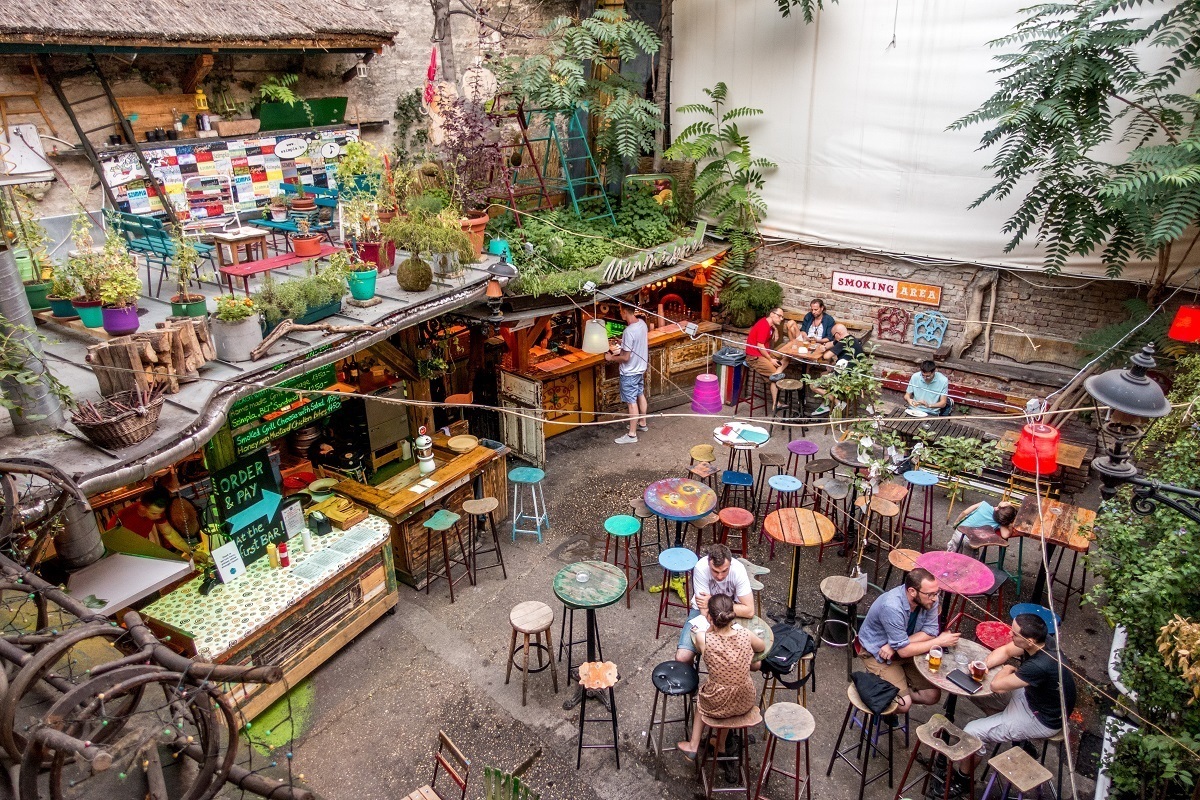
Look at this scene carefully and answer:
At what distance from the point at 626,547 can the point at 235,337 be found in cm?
463

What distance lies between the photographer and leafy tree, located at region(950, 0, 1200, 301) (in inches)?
342

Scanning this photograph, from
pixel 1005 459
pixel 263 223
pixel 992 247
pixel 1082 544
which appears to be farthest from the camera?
pixel 992 247

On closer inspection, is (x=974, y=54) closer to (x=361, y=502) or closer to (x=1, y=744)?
(x=361, y=502)

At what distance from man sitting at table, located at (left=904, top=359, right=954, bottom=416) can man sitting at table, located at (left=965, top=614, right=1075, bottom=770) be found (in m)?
5.11

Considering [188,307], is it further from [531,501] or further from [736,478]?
[736,478]

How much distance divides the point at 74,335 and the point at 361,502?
128 inches

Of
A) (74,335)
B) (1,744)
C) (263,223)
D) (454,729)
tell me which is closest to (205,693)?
(1,744)

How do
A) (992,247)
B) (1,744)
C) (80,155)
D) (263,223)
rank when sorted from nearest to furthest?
(1,744) → (80,155) → (263,223) → (992,247)

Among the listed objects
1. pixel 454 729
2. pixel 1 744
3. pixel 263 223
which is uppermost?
pixel 263 223

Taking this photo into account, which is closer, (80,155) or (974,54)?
(80,155)

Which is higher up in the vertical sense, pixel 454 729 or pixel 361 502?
pixel 361 502

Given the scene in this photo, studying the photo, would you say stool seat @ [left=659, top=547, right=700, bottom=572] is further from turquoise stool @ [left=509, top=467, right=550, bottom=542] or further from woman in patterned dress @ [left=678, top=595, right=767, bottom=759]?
turquoise stool @ [left=509, top=467, right=550, bottom=542]

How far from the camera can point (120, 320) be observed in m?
6.65

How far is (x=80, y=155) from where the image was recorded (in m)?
8.52
